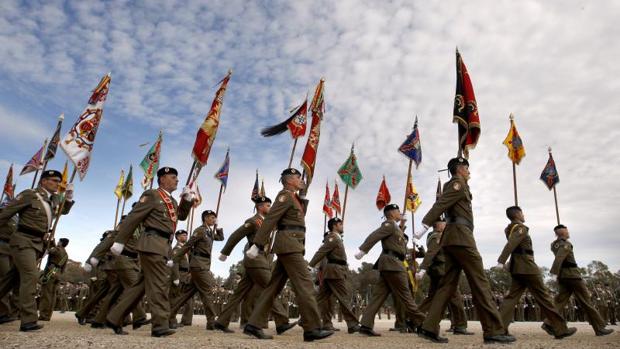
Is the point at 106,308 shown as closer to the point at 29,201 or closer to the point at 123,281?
the point at 123,281

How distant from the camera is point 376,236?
320 inches

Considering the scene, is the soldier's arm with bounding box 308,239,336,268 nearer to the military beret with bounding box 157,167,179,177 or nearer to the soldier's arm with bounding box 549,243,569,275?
the military beret with bounding box 157,167,179,177

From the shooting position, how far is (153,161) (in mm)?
16625

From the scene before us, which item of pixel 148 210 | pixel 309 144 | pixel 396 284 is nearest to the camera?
pixel 148 210

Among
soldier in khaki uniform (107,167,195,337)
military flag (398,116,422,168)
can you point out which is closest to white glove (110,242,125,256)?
soldier in khaki uniform (107,167,195,337)

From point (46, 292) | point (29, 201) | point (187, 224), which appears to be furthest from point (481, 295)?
point (187, 224)

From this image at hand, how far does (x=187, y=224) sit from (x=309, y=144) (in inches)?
279

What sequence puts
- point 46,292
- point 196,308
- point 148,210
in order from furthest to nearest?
point 196,308, point 46,292, point 148,210

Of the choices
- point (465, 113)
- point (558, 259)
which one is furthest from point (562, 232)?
point (465, 113)

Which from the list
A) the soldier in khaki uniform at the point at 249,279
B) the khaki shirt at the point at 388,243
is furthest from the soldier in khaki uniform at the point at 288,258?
the khaki shirt at the point at 388,243

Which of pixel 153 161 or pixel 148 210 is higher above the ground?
pixel 153 161

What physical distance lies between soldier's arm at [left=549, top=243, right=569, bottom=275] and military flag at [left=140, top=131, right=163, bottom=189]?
41.3 ft

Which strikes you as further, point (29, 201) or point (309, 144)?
point (309, 144)

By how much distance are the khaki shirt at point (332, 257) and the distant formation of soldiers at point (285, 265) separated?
0.07 ft
